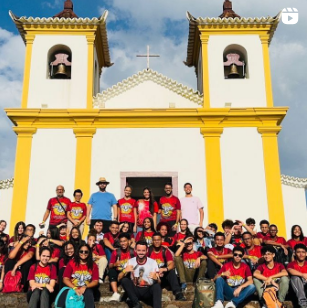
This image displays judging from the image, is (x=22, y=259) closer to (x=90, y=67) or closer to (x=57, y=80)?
(x=57, y=80)

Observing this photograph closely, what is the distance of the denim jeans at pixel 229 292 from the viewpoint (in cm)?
648

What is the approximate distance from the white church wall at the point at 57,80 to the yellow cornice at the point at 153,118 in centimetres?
47

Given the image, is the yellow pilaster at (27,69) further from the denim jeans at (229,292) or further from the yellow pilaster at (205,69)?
the denim jeans at (229,292)

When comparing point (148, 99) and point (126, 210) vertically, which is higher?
point (148, 99)

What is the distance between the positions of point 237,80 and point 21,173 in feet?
22.6

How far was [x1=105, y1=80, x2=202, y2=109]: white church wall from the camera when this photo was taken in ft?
42.4

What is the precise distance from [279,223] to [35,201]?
6616mm

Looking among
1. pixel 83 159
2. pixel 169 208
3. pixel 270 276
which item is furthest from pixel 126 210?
pixel 83 159

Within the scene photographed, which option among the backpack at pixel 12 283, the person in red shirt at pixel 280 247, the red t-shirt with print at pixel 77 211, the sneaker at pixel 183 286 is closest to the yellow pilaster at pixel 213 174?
the person in red shirt at pixel 280 247

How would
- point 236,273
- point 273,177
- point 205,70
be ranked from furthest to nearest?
point 205,70 < point 273,177 < point 236,273

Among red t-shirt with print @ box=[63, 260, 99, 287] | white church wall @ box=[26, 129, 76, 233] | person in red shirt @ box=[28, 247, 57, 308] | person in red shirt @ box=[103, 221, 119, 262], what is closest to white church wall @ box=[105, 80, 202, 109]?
white church wall @ box=[26, 129, 76, 233]

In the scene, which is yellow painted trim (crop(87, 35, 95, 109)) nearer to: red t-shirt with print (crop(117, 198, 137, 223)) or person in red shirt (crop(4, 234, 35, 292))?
red t-shirt with print (crop(117, 198, 137, 223))

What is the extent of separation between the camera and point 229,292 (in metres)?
6.61

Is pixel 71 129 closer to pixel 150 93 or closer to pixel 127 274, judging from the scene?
pixel 150 93
